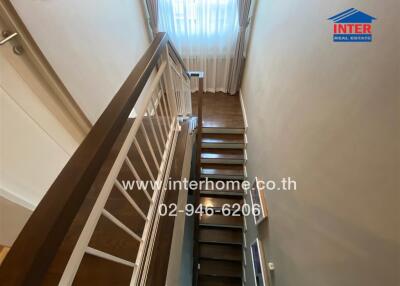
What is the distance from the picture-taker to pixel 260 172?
2.22m

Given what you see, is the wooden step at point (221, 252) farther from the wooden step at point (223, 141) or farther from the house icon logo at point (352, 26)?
the house icon logo at point (352, 26)

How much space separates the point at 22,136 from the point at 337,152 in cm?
175

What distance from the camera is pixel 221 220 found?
10.5 feet

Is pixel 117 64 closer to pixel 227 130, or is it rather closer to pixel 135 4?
pixel 135 4

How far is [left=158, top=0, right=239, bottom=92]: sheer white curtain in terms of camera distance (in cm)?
314

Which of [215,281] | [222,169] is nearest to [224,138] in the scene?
[222,169]

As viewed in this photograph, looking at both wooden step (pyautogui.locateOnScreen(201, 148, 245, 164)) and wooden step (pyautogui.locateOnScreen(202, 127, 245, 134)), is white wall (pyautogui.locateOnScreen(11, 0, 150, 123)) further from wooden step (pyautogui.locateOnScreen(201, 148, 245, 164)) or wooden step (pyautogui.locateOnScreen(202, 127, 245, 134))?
wooden step (pyautogui.locateOnScreen(201, 148, 245, 164))

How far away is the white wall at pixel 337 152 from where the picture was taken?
616 mm

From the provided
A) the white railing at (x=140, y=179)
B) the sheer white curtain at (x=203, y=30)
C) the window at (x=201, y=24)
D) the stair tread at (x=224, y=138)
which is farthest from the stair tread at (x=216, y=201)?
the window at (x=201, y=24)

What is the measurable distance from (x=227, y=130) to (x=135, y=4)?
2.47m

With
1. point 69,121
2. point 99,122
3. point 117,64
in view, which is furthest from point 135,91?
point 117,64

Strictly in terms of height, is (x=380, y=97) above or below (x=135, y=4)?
below

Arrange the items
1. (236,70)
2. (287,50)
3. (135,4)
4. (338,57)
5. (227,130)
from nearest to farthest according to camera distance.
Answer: (338,57) → (287,50) → (135,4) → (227,130) → (236,70)

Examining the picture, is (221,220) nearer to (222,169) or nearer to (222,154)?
(222,169)
